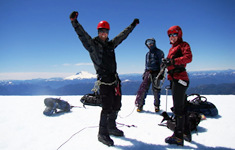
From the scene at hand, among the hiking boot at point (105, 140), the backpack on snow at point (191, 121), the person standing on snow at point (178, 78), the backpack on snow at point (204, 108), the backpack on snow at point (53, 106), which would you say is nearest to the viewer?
the person standing on snow at point (178, 78)

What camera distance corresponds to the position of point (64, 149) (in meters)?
3.03

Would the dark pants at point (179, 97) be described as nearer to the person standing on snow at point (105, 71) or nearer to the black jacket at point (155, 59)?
the person standing on snow at point (105, 71)

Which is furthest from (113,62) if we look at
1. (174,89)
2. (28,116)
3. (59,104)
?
(28,116)

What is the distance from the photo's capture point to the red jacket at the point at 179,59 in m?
2.85

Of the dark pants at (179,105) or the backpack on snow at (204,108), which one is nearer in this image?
the dark pants at (179,105)

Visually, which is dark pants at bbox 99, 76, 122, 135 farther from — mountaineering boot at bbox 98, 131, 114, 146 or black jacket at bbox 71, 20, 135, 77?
black jacket at bbox 71, 20, 135, 77

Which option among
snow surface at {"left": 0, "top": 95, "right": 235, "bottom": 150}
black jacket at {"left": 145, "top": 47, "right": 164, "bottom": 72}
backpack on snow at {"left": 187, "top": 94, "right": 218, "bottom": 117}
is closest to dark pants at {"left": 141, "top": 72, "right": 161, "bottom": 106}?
black jacket at {"left": 145, "top": 47, "right": 164, "bottom": 72}

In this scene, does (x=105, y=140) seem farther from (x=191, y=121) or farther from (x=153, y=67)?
(x=153, y=67)

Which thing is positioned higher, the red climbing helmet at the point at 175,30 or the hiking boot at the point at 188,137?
the red climbing helmet at the point at 175,30

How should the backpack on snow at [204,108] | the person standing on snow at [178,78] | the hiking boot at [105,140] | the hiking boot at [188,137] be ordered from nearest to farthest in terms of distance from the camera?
the person standing on snow at [178,78] → the hiking boot at [105,140] → the hiking boot at [188,137] → the backpack on snow at [204,108]

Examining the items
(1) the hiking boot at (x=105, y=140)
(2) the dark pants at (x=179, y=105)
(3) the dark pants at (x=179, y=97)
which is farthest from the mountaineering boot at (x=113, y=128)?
(3) the dark pants at (x=179, y=97)

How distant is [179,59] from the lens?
2.87 meters

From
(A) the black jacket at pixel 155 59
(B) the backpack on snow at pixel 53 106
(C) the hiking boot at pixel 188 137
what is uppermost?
(A) the black jacket at pixel 155 59

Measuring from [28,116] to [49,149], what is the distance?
122 inches
